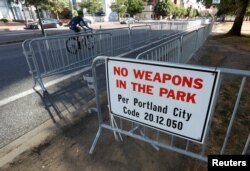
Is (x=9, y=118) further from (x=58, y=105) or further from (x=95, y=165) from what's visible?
(x=95, y=165)

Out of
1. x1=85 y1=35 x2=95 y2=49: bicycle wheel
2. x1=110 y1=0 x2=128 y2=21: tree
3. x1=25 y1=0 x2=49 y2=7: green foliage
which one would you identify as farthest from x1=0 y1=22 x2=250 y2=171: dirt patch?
x1=110 y1=0 x2=128 y2=21: tree

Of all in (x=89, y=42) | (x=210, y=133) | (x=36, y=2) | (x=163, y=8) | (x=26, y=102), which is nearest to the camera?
(x=210, y=133)

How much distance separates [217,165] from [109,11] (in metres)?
68.2

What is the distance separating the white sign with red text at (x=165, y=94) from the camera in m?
1.91

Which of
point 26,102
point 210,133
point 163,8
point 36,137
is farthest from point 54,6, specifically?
point 163,8

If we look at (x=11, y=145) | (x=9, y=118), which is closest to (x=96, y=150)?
(x=11, y=145)

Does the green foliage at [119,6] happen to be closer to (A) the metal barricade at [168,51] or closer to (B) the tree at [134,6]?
(B) the tree at [134,6]

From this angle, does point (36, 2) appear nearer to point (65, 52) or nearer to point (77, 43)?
point (77, 43)

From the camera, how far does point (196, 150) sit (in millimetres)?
2873

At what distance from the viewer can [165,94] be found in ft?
7.01

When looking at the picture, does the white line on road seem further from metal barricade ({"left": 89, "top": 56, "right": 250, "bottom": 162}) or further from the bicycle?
metal barricade ({"left": 89, "top": 56, "right": 250, "bottom": 162})

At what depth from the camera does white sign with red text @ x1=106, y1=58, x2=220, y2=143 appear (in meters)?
1.91

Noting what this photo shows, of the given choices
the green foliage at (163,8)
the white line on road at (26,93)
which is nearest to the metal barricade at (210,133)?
the white line on road at (26,93)

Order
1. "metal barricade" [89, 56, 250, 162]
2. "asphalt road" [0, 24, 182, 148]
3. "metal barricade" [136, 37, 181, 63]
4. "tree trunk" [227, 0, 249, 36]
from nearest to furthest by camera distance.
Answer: "metal barricade" [89, 56, 250, 162] < "asphalt road" [0, 24, 182, 148] < "metal barricade" [136, 37, 181, 63] < "tree trunk" [227, 0, 249, 36]
